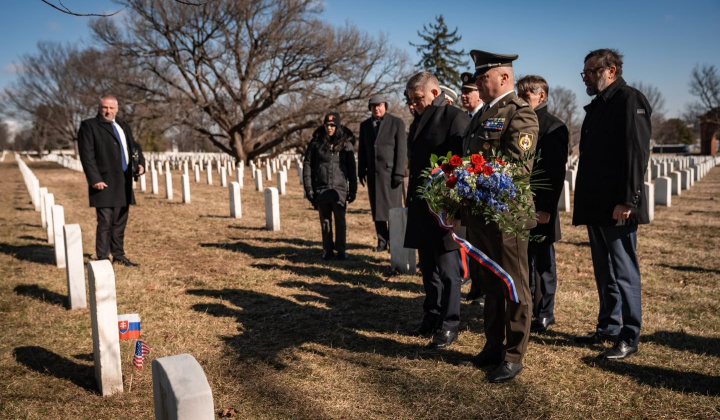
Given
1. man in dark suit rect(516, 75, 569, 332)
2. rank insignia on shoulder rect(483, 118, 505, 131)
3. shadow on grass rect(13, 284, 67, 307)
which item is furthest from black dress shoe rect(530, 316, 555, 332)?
shadow on grass rect(13, 284, 67, 307)

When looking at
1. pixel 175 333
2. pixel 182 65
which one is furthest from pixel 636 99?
pixel 182 65

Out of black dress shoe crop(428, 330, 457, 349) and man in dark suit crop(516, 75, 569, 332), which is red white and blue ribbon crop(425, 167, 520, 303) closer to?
man in dark suit crop(516, 75, 569, 332)

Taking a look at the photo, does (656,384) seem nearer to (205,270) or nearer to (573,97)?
(205,270)

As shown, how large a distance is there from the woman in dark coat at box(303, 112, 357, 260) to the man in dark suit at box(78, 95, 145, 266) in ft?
8.10

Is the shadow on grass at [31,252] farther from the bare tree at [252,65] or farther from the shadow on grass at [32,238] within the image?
the bare tree at [252,65]

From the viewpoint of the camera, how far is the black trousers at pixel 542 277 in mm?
4801

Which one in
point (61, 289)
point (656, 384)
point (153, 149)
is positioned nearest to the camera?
point (656, 384)

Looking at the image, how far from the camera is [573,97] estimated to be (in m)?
57.0

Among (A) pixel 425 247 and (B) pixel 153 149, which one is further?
(B) pixel 153 149

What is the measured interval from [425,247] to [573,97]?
191 feet

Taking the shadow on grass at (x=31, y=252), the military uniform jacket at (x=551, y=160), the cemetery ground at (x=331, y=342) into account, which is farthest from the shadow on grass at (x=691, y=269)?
the shadow on grass at (x=31, y=252)

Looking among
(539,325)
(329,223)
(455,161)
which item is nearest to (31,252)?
(329,223)

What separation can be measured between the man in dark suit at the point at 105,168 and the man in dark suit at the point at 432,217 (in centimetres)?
451

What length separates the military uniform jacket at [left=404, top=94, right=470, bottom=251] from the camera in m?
4.43
